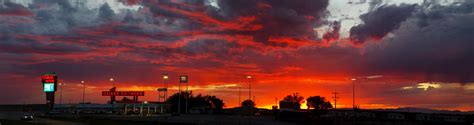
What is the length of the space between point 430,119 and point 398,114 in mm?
8887

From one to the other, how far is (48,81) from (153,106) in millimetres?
40725

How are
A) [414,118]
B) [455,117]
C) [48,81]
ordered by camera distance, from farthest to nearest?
[48,81]
[414,118]
[455,117]

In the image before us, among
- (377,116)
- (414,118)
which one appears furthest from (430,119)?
(377,116)

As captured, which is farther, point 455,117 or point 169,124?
point 455,117

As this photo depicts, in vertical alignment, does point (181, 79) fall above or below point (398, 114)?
above

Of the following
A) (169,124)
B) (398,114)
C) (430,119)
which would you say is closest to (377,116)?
(398,114)

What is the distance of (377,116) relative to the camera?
118688 millimetres

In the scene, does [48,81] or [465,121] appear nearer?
[465,121]

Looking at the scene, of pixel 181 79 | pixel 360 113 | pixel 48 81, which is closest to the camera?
pixel 360 113

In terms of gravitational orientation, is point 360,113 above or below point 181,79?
below

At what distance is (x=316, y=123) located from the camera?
96.8m

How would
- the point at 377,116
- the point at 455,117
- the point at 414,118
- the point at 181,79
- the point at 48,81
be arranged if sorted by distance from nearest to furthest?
the point at 455,117
the point at 414,118
the point at 377,116
the point at 181,79
the point at 48,81

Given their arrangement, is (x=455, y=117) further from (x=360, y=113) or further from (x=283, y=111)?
(x=283, y=111)

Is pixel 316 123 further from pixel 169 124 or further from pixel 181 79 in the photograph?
pixel 181 79
